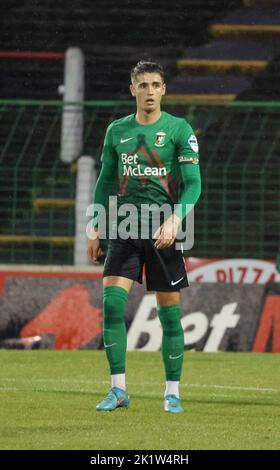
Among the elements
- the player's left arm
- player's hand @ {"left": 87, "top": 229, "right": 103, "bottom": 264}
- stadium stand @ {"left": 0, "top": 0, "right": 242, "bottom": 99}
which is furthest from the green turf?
stadium stand @ {"left": 0, "top": 0, "right": 242, "bottom": 99}

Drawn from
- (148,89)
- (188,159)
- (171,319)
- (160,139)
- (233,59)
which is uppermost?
(233,59)

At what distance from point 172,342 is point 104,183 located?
95cm

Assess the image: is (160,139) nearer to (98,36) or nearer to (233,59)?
(233,59)

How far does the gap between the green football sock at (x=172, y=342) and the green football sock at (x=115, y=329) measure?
23 centimetres

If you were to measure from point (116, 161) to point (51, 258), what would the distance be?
5.24m

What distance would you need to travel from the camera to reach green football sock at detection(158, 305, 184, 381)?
23.7 ft

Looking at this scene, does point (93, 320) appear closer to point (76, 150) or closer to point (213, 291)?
point (213, 291)

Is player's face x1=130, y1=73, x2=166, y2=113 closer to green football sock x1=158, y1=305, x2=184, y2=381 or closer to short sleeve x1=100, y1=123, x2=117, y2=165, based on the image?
short sleeve x1=100, y1=123, x2=117, y2=165

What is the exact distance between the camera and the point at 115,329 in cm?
721

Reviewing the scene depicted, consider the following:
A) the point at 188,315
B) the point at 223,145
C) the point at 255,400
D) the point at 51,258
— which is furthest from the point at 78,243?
the point at 255,400

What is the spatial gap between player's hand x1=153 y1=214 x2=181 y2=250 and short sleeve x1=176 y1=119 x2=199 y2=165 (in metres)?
0.37

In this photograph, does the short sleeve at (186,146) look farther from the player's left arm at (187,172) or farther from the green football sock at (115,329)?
the green football sock at (115,329)

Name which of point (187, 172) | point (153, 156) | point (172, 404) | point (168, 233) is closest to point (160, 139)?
point (153, 156)

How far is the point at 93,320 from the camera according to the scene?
38.1ft
